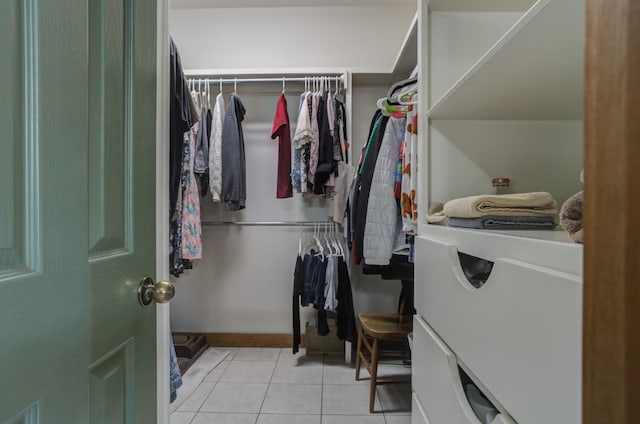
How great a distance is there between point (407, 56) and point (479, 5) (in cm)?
95

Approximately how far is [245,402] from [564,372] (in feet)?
5.36

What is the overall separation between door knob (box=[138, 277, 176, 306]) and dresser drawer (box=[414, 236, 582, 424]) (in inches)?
24.8

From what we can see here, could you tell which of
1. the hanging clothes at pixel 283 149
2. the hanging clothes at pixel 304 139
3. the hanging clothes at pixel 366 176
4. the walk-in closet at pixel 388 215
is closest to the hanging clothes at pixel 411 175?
the walk-in closet at pixel 388 215

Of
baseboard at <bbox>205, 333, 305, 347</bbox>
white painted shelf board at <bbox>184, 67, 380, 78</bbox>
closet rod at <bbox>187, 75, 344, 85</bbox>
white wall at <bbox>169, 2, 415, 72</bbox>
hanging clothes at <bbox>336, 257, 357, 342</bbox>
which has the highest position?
white wall at <bbox>169, 2, 415, 72</bbox>

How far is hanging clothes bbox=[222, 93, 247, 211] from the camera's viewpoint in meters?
1.89

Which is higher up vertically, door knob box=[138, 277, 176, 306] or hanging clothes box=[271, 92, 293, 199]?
hanging clothes box=[271, 92, 293, 199]

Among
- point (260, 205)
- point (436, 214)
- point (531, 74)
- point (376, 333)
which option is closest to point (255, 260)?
point (260, 205)

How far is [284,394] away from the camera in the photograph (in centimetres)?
163

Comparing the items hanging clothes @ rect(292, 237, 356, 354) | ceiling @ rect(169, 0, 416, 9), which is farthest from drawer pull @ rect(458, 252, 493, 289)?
ceiling @ rect(169, 0, 416, 9)

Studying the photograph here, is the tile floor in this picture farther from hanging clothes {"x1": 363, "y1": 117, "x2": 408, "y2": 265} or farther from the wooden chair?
hanging clothes {"x1": 363, "y1": 117, "x2": 408, "y2": 265}

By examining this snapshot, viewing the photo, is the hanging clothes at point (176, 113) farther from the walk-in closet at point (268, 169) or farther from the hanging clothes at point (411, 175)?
the walk-in closet at point (268, 169)

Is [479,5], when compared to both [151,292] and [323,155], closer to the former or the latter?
[323,155]

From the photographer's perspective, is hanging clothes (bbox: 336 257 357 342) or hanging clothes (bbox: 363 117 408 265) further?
hanging clothes (bbox: 336 257 357 342)

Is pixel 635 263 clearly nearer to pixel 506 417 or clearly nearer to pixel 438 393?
pixel 506 417
